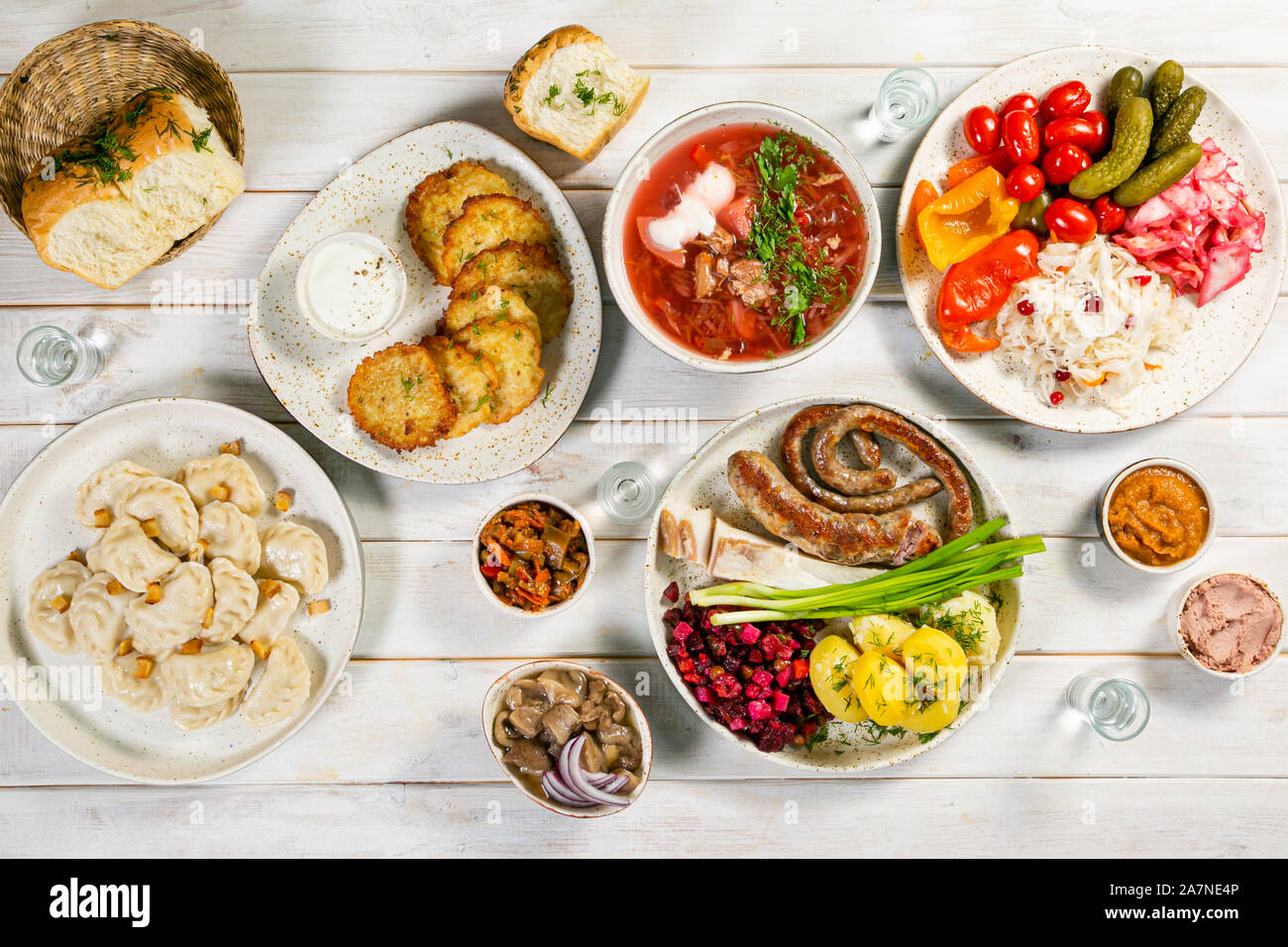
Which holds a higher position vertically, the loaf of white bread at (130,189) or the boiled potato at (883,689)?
the loaf of white bread at (130,189)

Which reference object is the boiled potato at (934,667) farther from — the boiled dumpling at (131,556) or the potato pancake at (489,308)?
the boiled dumpling at (131,556)

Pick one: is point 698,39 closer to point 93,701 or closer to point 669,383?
point 669,383

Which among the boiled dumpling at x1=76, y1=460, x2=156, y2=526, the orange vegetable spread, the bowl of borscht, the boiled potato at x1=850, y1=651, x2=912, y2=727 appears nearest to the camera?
the bowl of borscht

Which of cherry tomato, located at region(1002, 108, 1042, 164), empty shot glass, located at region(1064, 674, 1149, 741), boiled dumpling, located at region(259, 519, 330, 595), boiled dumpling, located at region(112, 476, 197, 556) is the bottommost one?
empty shot glass, located at region(1064, 674, 1149, 741)

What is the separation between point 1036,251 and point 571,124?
5.62 feet

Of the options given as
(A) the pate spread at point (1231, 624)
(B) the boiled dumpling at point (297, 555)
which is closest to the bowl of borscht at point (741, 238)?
(B) the boiled dumpling at point (297, 555)

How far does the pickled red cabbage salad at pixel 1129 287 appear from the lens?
2934 mm

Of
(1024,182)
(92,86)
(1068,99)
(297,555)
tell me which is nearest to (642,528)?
(297,555)

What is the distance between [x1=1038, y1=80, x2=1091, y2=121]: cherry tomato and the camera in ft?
9.68

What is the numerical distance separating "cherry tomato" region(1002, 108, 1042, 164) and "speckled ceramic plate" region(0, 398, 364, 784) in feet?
8.81

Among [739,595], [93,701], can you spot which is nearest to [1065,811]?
[739,595]

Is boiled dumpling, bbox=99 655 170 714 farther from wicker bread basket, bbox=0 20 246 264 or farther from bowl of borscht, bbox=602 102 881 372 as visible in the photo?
bowl of borscht, bbox=602 102 881 372

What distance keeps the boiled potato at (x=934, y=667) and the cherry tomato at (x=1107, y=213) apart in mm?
1568

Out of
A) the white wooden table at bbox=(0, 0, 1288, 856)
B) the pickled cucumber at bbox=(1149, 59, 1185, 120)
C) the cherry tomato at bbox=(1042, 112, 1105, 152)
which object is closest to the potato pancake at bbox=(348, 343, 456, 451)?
the white wooden table at bbox=(0, 0, 1288, 856)
